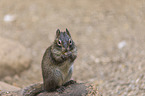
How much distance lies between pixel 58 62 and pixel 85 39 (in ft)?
16.3

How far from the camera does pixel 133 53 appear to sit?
7168 millimetres

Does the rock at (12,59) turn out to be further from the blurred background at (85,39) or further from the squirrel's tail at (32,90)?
the squirrel's tail at (32,90)

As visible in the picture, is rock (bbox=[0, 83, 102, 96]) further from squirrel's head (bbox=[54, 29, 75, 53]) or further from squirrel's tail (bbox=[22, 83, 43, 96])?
squirrel's head (bbox=[54, 29, 75, 53])

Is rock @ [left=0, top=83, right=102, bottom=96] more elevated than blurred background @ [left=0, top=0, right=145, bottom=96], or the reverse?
blurred background @ [left=0, top=0, right=145, bottom=96]

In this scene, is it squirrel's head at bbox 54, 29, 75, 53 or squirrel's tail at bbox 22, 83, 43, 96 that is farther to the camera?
squirrel's tail at bbox 22, 83, 43, 96

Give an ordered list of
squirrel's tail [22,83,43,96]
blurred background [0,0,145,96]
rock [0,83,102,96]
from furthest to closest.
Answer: blurred background [0,0,145,96] < squirrel's tail [22,83,43,96] < rock [0,83,102,96]

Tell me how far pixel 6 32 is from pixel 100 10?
162 inches

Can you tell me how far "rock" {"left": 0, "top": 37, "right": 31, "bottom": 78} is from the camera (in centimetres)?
654

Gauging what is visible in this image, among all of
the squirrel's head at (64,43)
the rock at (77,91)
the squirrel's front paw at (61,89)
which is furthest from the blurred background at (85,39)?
the squirrel's head at (64,43)

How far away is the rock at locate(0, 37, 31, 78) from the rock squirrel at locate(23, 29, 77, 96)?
2.78 m

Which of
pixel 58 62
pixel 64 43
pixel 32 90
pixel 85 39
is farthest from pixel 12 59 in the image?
pixel 64 43

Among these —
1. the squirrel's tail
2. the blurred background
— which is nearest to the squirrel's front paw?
the squirrel's tail

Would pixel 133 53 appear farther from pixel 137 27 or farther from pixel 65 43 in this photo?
pixel 65 43

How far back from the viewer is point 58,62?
3.88 meters
